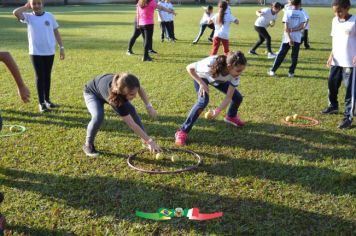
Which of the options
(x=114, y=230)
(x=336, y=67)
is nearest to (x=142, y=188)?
(x=114, y=230)

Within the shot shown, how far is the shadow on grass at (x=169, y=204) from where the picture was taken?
11.7ft

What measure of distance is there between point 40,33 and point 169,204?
410cm

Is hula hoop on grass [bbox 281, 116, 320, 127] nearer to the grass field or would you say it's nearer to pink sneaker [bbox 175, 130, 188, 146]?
the grass field

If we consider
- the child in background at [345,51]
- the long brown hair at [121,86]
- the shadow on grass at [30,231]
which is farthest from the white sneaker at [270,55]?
the shadow on grass at [30,231]

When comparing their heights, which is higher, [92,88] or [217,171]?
[92,88]

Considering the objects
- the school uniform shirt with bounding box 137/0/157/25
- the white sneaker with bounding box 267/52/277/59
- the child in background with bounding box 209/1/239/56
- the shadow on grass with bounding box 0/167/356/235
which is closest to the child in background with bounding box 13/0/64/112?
the shadow on grass with bounding box 0/167/356/235

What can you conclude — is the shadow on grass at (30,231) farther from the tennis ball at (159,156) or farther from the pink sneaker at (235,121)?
the pink sneaker at (235,121)

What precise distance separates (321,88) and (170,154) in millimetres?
5024

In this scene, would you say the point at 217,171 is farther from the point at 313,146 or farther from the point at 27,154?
the point at 27,154

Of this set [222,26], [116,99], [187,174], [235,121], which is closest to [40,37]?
[116,99]

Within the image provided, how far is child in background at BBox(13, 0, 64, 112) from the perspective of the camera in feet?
21.3

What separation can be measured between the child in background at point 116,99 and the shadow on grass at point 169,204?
0.59m

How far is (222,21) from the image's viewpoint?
1102 centimetres

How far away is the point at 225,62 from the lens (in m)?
5.06
